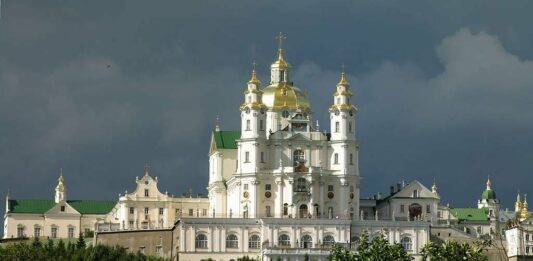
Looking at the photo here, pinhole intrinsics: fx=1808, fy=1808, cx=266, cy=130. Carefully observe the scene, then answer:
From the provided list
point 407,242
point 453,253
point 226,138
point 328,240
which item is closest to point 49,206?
point 226,138

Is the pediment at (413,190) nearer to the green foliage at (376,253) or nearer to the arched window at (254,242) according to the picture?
the arched window at (254,242)

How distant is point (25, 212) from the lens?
168 metres

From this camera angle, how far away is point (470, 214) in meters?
173

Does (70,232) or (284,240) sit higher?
(70,232)

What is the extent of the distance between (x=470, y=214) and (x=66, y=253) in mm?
51824

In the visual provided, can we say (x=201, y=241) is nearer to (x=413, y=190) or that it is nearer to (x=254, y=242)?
(x=254, y=242)

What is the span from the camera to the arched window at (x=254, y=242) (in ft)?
472

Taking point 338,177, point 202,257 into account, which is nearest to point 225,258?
point 202,257

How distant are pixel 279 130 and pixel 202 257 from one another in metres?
15.0

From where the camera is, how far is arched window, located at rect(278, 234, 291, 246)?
144 m

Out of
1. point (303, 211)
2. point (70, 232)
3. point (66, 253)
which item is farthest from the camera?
point (70, 232)

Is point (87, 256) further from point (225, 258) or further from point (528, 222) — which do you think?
point (528, 222)

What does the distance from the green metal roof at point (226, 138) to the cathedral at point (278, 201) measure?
3.4 inches

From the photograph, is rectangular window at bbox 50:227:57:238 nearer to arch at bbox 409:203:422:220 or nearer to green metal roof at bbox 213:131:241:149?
green metal roof at bbox 213:131:241:149
